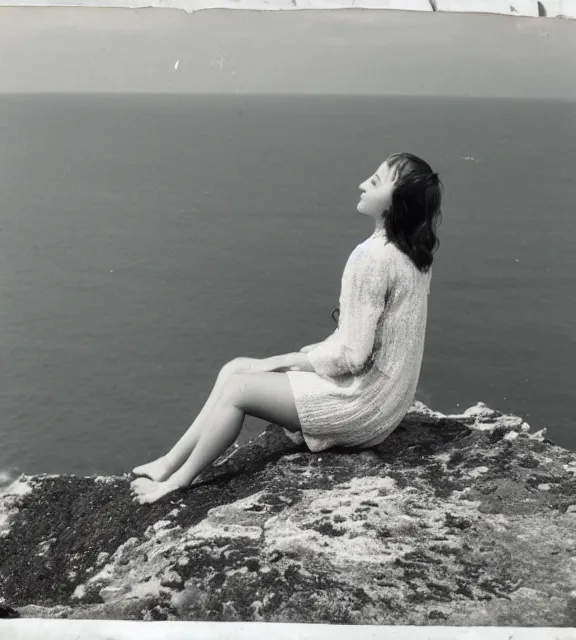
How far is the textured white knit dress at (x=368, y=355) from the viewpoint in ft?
9.32

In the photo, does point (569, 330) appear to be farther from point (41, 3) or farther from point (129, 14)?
point (41, 3)

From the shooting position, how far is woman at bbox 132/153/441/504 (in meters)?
2.82

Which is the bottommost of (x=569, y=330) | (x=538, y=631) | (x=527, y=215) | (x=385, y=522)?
(x=538, y=631)

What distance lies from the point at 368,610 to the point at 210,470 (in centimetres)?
99

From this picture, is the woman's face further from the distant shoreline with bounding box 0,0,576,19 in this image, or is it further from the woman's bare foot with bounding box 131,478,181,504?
the woman's bare foot with bounding box 131,478,181,504

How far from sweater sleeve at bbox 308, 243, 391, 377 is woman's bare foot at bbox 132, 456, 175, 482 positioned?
2.74ft

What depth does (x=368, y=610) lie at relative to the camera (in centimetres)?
256

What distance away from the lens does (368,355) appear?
2.89 m

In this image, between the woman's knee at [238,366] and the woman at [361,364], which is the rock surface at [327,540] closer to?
the woman at [361,364]

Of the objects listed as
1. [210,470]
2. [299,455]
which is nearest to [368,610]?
[299,455]

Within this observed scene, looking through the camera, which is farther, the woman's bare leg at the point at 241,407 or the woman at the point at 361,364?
the woman's bare leg at the point at 241,407

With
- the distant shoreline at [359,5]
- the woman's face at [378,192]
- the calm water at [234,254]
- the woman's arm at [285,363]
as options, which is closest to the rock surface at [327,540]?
the woman's arm at [285,363]

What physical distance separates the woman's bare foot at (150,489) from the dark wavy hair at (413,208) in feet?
4.39

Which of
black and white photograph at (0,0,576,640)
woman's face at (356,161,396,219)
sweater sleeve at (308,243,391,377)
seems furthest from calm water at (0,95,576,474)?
sweater sleeve at (308,243,391,377)
